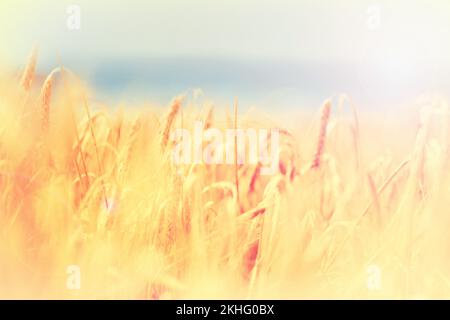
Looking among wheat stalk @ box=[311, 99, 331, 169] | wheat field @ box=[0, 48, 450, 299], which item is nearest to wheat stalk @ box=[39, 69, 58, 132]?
wheat field @ box=[0, 48, 450, 299]

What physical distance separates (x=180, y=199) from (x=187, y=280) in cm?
23

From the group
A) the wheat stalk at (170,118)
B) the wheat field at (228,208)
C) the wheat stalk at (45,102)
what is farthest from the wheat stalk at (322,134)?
the wheat stalk at (45,102)

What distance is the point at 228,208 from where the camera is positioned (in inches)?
59.1

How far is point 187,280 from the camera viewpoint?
150cm

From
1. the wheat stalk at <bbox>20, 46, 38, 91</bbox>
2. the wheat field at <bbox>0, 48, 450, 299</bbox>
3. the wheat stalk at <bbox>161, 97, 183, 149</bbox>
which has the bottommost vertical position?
the wheat field at <bbox>0, 48, 450, 299</bbox>

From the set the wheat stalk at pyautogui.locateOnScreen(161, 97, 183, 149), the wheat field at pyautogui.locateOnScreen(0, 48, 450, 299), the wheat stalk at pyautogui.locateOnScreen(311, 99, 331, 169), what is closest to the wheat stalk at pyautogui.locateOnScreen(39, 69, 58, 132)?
the wheat field at pyautogui.locateOnScreen(0, 48, 450, 299)

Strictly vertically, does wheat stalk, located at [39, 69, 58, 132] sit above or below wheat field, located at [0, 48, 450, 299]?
A: above

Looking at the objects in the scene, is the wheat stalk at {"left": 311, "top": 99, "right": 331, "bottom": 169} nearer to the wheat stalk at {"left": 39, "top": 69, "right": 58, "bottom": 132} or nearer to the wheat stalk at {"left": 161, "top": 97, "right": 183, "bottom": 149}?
the wheat stalk at {"left": 161, "top": 97, "right": 183, "bottom": 149}

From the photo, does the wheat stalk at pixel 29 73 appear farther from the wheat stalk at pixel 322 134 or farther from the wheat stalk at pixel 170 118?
the wheat stalk at pixel 322 134

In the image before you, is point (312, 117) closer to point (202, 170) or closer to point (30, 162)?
point (202, 170)

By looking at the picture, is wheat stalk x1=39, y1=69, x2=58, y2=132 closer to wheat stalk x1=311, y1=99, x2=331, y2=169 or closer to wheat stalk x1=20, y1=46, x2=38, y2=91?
wheat stalk x1=20, y1=46, x2=38, y2=91

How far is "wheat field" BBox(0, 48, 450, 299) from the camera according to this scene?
1495 millimetres

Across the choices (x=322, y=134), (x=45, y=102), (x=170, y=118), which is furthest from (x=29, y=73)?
(x=322, y=134)

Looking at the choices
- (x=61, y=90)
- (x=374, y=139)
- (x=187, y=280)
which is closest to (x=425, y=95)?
(x=374, y=139)
